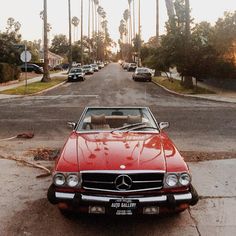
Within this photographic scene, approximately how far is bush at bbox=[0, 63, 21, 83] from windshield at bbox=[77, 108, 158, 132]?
106ft

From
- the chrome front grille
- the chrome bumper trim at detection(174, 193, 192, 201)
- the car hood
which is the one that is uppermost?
the car hood

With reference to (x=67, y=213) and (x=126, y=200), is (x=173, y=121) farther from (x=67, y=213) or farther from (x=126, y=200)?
(x=126, y=200)

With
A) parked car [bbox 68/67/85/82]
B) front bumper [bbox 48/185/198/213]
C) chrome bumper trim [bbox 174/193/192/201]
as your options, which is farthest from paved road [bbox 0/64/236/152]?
parked car [bbox 68/67/85/82]

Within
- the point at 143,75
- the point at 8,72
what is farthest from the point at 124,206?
the point at 143,75

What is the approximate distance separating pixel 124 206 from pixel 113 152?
93cm

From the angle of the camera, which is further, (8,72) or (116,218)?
(8,72)

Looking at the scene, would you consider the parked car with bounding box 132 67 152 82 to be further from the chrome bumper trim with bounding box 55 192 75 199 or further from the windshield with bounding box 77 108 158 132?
the chrome bumper trim with bounding box 55 192 75 199

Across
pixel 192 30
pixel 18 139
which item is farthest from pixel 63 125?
pixel 192 30

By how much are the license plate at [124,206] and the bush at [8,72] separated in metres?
35.4

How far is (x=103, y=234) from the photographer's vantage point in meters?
5.50

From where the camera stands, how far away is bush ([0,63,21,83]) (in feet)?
131

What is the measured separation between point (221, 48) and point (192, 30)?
13.4ft

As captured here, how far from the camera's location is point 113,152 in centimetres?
600

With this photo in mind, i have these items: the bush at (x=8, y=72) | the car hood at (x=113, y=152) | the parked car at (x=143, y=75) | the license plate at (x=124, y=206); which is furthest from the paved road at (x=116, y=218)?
the parked car at (x=143, y=75)
